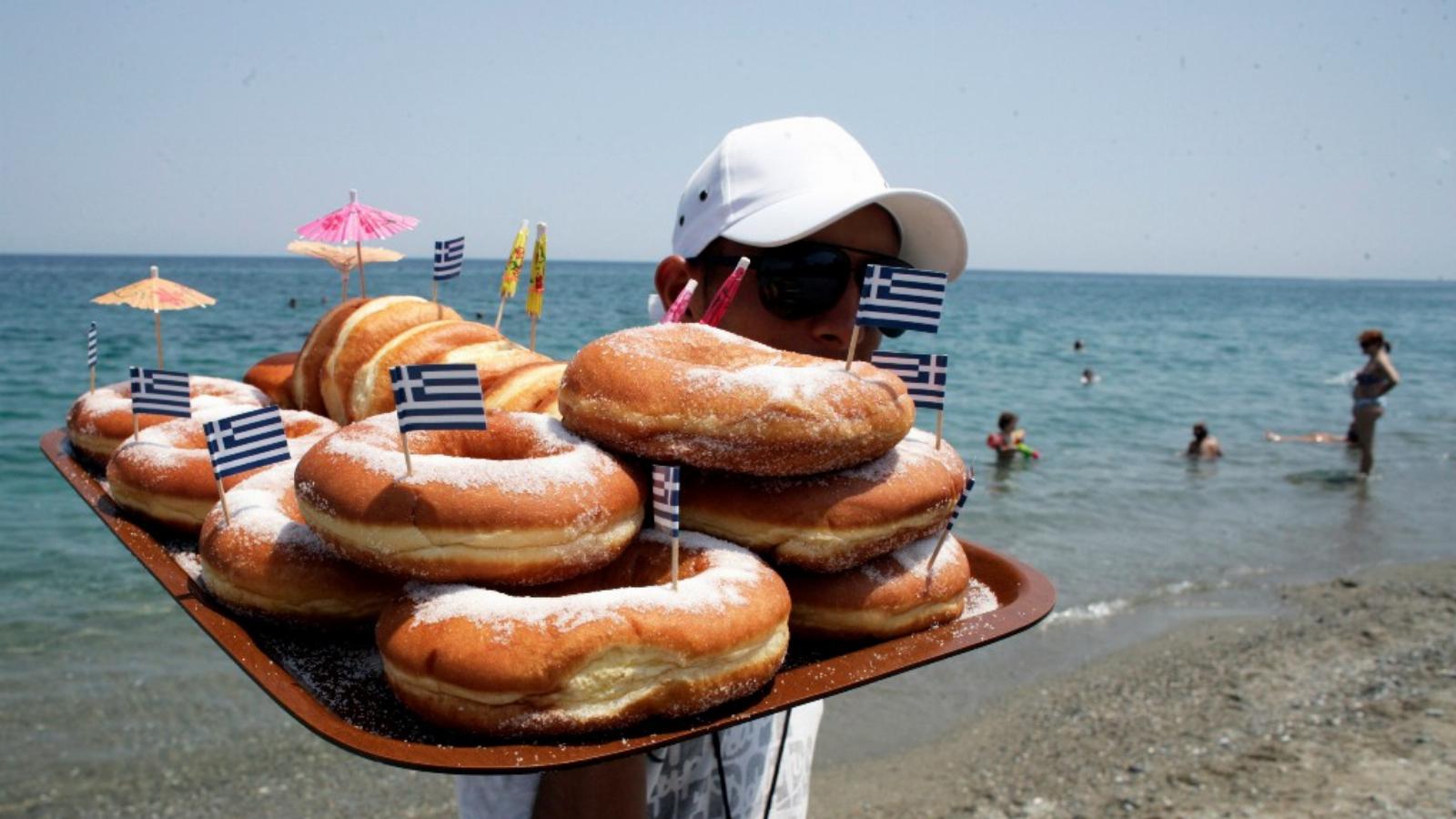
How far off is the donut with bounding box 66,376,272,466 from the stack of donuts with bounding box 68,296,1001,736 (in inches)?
41.1

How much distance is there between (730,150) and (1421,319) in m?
82.3

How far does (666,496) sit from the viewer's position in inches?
61.4

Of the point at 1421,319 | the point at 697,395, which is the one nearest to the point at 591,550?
the point at 697,395

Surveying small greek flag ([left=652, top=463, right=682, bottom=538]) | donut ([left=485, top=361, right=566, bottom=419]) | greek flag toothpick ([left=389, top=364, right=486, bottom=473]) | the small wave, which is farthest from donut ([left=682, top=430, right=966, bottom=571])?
the small wave

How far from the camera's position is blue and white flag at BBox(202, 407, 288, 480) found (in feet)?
6.28

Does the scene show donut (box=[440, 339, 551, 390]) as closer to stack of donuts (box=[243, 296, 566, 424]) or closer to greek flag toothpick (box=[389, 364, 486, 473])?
stack of donuts (box=[243, 296, 566, 424])

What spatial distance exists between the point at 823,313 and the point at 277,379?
1.96 m

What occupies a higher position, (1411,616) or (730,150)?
(730,150)

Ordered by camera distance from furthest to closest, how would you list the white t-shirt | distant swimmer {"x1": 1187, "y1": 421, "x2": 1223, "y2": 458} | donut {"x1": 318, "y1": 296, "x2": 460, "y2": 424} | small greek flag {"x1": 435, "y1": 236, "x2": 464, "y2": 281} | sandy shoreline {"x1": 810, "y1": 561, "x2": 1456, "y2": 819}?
distant swimmer {"x1": 1187, "y1": 421, "x2": 1223, "y2": 458}, sandy shoreline {"x1": 810, "y1": 561, "x2": 1456, "y2": 819}, small greek flag {"x1": 435, "y1": 236, "x2": 464, "y2": 281}, donut {"x1": 318, "y1": 296, "x2": 460, "y2": 424}, the white t-shirt

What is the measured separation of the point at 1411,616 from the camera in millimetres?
9359

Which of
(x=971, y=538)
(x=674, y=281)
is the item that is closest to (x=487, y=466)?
(x=674, y=281)

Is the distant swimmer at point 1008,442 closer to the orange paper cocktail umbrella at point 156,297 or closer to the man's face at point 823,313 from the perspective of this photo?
the man's face at point 823,313

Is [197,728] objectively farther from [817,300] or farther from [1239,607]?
[1239,607]

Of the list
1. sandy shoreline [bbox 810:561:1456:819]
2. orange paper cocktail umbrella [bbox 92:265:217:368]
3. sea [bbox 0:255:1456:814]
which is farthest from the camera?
sea [bbox 0:255:1456:814]
